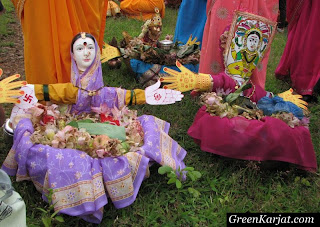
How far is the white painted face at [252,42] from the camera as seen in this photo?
2.94m

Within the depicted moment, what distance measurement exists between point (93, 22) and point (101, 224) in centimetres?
171

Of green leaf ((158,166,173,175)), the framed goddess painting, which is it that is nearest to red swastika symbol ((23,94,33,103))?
green leaf ((158,166,173,175))

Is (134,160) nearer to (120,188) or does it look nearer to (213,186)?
(120,188)

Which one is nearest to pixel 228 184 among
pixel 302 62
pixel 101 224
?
pixel 101 224

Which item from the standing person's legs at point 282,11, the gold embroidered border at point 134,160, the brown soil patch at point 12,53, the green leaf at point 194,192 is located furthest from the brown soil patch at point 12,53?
the standing person's legs at point 282,11

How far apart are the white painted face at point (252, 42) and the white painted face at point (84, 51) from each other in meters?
1.29

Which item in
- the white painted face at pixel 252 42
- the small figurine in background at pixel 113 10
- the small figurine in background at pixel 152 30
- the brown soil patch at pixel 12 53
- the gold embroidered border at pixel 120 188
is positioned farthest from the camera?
the small figurine in background at pixel 113 10

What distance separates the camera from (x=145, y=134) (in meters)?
2.51

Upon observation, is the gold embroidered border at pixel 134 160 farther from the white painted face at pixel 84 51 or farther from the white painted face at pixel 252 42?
the white painted face at pixel 252 42

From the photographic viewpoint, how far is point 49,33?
9.01 ft

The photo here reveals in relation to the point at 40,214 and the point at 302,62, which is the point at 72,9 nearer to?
the point at 40,214

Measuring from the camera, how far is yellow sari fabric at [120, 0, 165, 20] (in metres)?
6.68

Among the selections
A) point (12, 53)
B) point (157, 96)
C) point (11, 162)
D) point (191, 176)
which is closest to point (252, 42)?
point (157, 96)

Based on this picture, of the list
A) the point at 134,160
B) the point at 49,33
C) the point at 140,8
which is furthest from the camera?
the point at 140,8
